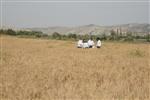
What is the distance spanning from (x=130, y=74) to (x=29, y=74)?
3022 millimetres

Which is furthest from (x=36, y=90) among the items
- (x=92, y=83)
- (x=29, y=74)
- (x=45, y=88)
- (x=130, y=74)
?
(x=130, y=74)

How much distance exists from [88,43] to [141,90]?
18915 millimetres

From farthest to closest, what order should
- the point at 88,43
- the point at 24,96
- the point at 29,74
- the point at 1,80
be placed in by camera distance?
1. the point at 88,43
2. the point at 29,74
3. the point at 1,80
4. the point at 24,96

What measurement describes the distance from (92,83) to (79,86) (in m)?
0.46

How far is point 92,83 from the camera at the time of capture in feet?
22.6

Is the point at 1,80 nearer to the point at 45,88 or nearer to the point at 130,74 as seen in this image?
the point at 45,88

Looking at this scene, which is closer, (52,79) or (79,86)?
(79,86)

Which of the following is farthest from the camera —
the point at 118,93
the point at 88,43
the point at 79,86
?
the point at 88,43

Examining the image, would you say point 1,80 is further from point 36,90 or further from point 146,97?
point 146,97

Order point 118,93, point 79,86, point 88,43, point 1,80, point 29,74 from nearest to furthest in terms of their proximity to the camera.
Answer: point 118,93 → point 79,86 → point 1,80 → point 29,74 → point 88,43

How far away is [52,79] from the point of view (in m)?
7.38

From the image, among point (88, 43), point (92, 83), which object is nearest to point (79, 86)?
point (92, 83)

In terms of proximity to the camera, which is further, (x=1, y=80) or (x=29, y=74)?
(x=29, y=74)

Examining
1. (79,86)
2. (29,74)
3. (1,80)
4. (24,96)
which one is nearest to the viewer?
(24,96)
